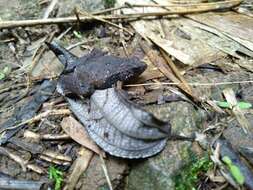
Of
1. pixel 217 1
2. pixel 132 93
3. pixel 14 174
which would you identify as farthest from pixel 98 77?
pixel 217 1

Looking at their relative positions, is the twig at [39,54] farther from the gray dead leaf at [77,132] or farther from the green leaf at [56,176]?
the green leaf at [56,176]

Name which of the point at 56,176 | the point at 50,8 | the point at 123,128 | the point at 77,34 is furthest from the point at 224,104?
the point at 50,8

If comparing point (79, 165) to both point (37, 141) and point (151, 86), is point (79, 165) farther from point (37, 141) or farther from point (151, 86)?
point (151, 86)

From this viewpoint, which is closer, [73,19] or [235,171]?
[235,171]

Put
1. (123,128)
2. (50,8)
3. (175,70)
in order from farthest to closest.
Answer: (50,8)
(175,70)
(123,128)

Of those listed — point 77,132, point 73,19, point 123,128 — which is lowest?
point 77,132

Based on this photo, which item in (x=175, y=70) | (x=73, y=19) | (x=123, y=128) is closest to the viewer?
(x=123, y=128)

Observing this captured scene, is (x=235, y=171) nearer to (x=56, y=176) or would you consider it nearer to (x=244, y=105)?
(x=244, y=105)

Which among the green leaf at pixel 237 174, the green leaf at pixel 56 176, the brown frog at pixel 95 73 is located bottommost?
the green leaf at pixel 56 176

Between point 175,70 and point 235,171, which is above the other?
point 175,70

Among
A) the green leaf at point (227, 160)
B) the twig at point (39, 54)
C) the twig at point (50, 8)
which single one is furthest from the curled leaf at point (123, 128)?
the twig at point (50, 8)
